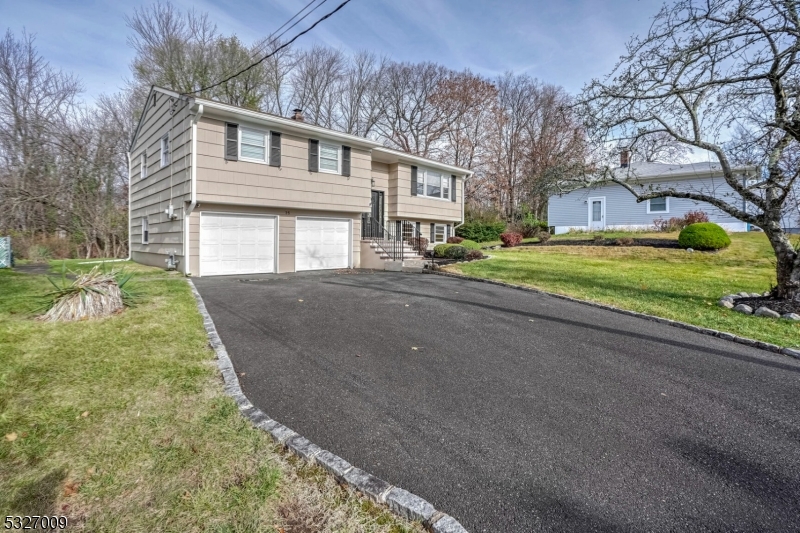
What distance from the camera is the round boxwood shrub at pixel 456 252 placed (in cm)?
1361

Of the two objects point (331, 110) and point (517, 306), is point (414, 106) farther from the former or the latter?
point (517, 306)

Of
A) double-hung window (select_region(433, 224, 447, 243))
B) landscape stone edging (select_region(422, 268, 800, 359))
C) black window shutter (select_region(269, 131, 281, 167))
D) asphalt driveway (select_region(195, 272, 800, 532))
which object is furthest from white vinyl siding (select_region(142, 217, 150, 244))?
landscape stone edging (select_region(422, 268, 800, 359))

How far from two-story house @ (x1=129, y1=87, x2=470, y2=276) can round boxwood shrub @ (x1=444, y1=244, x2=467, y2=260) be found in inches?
55.3

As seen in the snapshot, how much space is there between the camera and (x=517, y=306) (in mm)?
6863

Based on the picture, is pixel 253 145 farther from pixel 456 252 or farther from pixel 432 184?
pixel 432 184

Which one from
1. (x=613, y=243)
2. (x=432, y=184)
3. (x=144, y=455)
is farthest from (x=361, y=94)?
(x=144, y=455)

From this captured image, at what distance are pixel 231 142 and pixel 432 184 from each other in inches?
372

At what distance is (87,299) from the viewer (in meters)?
5.05

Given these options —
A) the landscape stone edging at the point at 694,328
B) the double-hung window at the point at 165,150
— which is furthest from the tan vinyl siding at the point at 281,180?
the landscape stone edging at the point at 694,328

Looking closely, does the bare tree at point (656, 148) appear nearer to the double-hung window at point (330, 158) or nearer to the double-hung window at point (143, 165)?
the double-hung window at point (330, 158)

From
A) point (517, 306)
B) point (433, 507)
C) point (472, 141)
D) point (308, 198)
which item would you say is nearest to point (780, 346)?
point (517, 306)

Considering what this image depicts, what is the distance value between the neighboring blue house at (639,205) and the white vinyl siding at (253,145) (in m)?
15.0

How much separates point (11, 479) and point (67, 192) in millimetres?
20397

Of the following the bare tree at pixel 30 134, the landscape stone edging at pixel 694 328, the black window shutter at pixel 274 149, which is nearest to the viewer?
the landscape stone edging at pixel 694 328
